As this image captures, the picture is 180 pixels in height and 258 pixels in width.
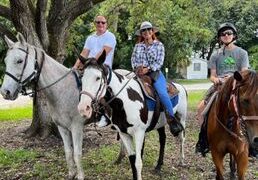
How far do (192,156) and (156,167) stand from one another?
156 cm

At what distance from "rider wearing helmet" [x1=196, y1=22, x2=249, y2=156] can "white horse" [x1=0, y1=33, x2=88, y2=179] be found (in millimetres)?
1927

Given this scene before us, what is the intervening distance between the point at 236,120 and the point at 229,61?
119 centimetres

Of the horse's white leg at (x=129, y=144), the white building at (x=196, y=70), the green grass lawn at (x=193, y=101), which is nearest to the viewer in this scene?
the horse's white leg at (x=129, y=144)

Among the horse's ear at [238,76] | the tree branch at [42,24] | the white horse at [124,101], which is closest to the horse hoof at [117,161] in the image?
the white horse at [124,101]

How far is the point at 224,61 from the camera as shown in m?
6.24

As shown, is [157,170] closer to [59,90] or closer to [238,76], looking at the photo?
[59,90]

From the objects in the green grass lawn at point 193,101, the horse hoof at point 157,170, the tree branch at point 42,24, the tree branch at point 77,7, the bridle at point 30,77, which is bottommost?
the green grass lawn at point 193,101

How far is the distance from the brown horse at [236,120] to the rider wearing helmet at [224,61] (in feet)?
1.24

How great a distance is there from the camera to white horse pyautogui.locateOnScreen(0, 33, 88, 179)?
636 cm

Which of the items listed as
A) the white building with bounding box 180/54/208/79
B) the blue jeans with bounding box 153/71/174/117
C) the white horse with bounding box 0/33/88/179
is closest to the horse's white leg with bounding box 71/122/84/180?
the white horse with bounding box 0/33/88/179

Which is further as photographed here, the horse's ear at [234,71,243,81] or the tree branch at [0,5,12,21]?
the tree branch at [0,5,12,21]

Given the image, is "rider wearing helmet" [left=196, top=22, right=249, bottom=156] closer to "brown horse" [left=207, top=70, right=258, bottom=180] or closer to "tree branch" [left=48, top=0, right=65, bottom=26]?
"brown horse" [left=207, top=70, right=258, bottom=180]

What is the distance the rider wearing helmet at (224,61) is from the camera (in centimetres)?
611

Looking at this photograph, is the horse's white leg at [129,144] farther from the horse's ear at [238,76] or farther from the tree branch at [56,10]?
the tree branch at [56,10]
